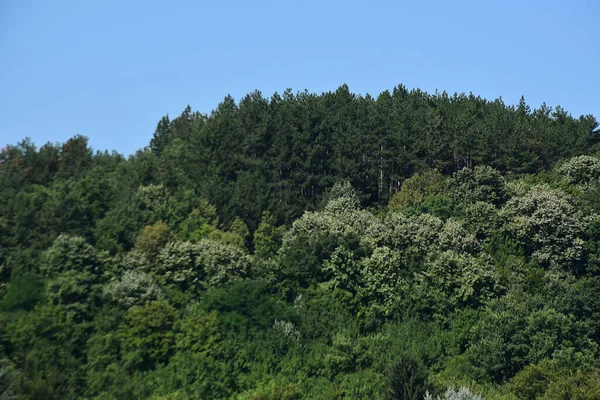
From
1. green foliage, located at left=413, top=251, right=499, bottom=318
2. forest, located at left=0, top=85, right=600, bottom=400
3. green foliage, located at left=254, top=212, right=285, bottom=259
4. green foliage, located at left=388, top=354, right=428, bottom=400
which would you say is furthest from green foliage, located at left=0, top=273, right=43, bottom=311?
green foliage, located at left=413, top=251, right=499, bottom=318

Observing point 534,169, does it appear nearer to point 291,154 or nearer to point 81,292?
point 291,154

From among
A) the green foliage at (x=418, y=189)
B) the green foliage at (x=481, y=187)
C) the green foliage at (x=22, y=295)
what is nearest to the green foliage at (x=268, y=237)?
the green foliage at (x=418, y=189)

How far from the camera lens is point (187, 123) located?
95.8 m

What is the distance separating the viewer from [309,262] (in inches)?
2263

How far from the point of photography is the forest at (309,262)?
46.8 metres

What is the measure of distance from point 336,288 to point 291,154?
78.3 feet

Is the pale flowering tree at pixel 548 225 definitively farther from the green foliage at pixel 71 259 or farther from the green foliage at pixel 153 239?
the green foliage at pixel 71 259

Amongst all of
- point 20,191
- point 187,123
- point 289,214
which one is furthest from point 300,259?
point 187,123

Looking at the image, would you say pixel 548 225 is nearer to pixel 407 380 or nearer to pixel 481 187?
pixel 481 187

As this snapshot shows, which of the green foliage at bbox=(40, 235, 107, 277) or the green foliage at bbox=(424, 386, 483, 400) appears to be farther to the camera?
the green foliage at bbox=(40, 235, 107, 277)

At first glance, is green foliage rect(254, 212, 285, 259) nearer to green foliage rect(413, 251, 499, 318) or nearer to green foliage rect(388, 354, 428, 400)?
green foliage rect(413, 251, 499, 318)

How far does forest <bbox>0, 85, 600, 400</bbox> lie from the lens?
4681 cm

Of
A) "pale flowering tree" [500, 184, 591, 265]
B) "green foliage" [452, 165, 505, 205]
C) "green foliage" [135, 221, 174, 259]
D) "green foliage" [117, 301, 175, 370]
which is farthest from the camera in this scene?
"green foliage" [452, 165, 505, 205]

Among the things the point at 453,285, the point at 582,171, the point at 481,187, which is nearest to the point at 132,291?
the point at 453,285
